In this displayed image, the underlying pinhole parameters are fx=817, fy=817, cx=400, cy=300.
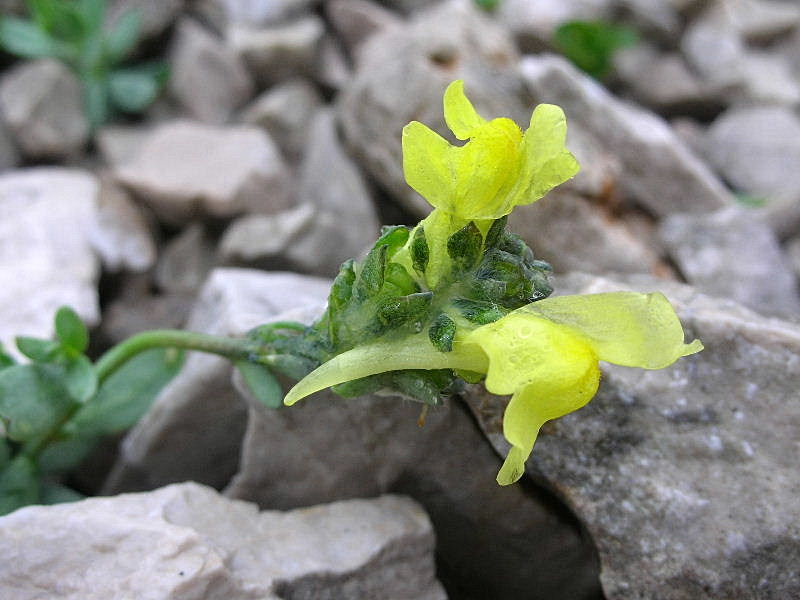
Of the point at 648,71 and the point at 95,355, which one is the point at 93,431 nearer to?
the point at 95,355

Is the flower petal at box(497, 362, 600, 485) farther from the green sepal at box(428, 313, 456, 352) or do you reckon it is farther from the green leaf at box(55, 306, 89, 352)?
the green leaf at box(55, 306, 89, 352)

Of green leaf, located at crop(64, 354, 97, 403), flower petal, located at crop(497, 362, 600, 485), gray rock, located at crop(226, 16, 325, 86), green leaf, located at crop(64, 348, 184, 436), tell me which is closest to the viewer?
flower petal, located at crop(497, 362, 600, 485)

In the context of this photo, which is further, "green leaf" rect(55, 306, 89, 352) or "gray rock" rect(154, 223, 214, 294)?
"gray rock" rect(154, 223, 214, 294)

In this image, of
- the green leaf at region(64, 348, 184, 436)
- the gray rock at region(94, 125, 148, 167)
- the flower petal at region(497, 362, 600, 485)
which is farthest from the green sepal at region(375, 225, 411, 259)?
the gray rock at region(94, 125, 148, 167)

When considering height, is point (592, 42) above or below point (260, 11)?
below

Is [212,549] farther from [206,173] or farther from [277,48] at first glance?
[277,48]

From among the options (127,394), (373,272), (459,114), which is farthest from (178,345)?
(459,114)

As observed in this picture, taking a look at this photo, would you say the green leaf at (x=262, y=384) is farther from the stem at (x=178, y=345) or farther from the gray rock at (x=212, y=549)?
the gray rock at (x=212, y=549)
